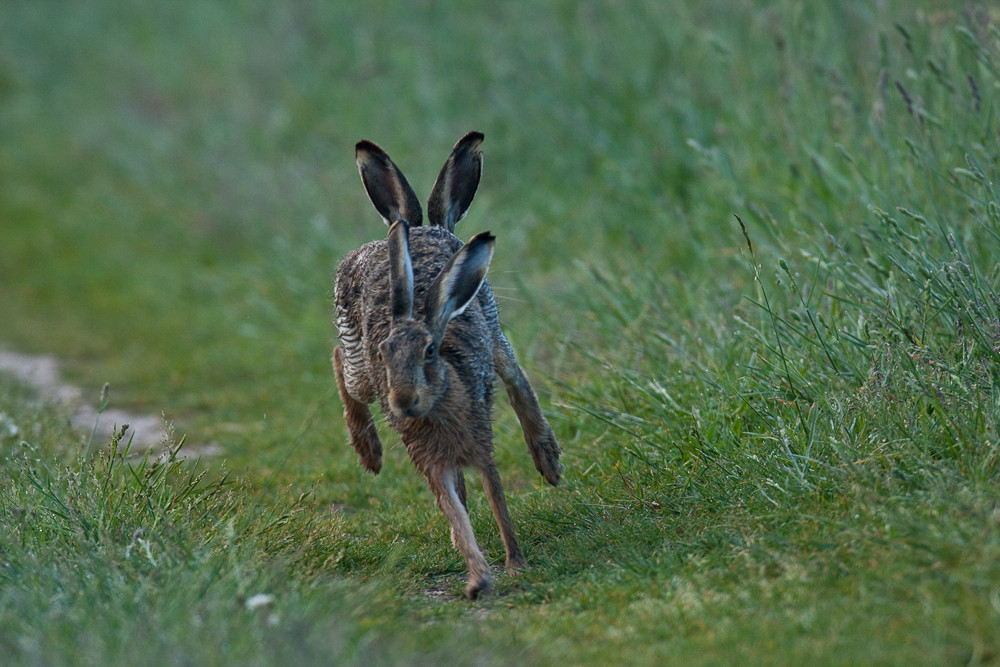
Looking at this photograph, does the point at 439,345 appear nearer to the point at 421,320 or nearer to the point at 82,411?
the point at 421,320

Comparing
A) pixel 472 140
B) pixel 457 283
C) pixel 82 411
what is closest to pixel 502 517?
pixel 457 283

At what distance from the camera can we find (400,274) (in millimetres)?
4906

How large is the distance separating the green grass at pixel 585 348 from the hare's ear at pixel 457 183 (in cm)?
110

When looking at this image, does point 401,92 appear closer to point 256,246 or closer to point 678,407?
point 256,246

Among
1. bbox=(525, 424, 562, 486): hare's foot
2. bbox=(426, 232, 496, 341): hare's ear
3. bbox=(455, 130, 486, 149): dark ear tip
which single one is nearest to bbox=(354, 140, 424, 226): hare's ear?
bbox=(455, 130, 486, 149): dark ear tip

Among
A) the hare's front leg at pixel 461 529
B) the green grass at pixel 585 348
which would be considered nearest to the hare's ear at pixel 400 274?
the hare's front leg at pixel 461 529

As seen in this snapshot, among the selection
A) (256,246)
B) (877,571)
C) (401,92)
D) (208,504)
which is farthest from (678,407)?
(401,92)

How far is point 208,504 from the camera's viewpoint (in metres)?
5.19

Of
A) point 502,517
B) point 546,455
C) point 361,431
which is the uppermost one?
point 361,431

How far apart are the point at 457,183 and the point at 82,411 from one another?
12.9 ft

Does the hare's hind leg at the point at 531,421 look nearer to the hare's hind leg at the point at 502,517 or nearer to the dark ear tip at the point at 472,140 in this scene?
the hare's hind leg at the point at 502,517

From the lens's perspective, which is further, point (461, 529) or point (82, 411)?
point (82, 411)

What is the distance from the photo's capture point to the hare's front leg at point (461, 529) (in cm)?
470

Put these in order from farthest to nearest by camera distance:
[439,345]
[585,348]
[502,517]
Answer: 1. [585,348]
2. [502,517]
3. [439,345]
